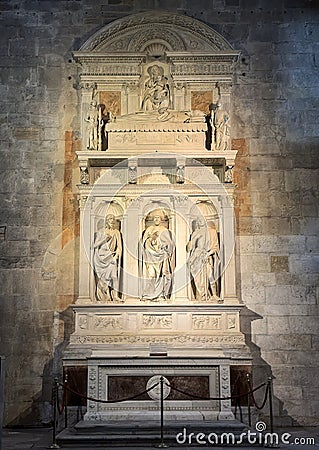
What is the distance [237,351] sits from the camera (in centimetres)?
977

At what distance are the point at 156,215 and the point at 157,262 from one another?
821mm

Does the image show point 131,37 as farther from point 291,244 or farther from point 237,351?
point 237,351

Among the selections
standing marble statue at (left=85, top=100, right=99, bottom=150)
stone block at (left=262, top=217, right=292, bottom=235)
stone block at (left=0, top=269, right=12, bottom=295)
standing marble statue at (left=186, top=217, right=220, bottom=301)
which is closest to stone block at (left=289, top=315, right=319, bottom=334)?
standing marble statue at (left=186, top=217, right=220, bottom=301)

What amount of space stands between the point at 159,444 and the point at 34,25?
7.68 m

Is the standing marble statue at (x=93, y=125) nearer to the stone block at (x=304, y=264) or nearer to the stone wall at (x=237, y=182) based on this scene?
the stone wall at (x=237, y=182)

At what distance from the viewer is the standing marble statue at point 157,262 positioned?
1030cm

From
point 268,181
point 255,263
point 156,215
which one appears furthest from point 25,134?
point 255,263

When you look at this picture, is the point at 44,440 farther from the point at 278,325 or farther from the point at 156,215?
the point at 278,325

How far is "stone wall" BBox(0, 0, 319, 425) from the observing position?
10320 mm

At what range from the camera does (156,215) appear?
1066cm

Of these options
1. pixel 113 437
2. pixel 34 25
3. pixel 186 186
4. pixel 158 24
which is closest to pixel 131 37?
pixel 158 24

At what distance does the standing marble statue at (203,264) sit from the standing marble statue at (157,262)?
1.16 feet

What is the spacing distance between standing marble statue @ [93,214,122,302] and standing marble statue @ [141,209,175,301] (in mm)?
440

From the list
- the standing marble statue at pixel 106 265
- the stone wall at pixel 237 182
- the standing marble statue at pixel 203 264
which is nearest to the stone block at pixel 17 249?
the stone wall at pixel 237 182
